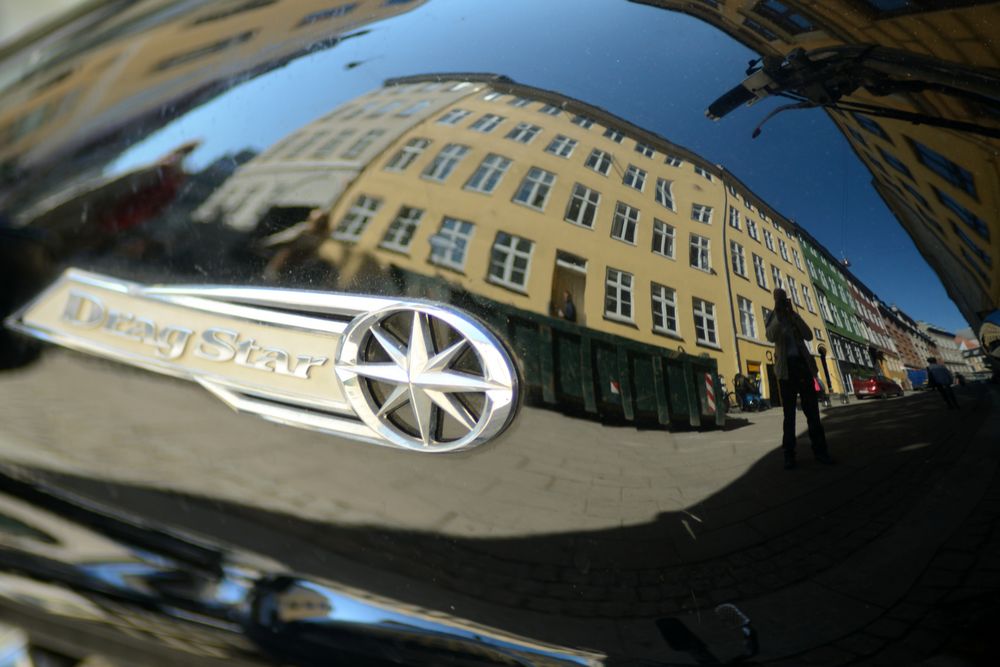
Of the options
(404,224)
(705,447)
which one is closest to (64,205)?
(404,224)

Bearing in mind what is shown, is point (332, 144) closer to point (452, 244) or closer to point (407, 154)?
point (407, 154)

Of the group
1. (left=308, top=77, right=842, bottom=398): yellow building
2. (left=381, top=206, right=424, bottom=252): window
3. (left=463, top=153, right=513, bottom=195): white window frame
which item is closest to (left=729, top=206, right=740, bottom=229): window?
(left=308, top=77, right=842, bottom=398): yellow building

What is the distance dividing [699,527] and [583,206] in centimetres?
50

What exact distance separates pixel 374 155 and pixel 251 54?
374 millimetres

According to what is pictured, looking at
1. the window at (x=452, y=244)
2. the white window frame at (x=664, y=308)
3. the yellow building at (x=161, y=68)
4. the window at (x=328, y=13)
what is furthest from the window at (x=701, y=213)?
the window at (x=328, y=13)

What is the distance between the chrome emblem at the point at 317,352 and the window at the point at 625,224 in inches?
9.1

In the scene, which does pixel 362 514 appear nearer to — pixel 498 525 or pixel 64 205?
pixel 498 525

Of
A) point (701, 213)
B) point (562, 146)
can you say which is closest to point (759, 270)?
point (701, 213)

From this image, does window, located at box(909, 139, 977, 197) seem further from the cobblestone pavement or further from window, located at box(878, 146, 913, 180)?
the cobblestone pavement

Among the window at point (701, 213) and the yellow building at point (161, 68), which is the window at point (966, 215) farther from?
the yellow building at point (161, 68)

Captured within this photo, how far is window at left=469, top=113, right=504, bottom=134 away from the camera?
2.78 ft

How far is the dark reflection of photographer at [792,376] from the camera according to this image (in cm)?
80

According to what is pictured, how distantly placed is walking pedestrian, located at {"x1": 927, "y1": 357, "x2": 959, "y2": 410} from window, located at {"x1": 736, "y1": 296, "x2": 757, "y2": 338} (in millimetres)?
303

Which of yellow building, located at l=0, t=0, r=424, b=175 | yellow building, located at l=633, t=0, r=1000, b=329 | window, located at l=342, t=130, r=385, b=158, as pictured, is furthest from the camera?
yellow building, located at l=0, t=0, r=424, b=175
